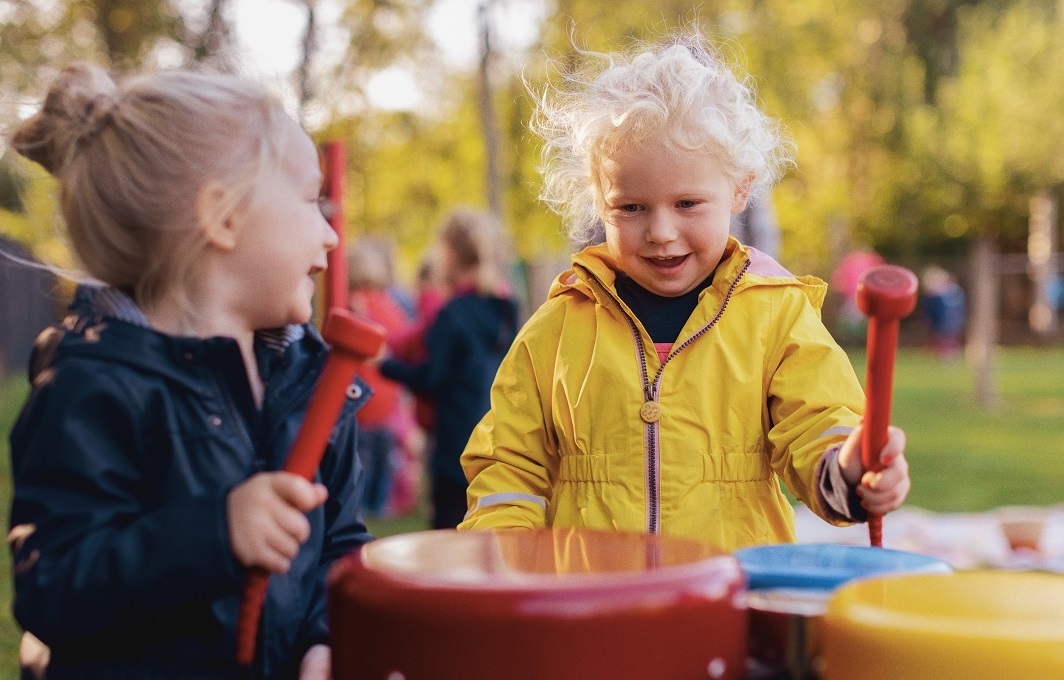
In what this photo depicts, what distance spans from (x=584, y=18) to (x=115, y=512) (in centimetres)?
1238

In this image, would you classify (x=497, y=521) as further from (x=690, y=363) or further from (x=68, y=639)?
(x=68, y=639)

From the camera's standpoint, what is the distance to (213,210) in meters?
1.59

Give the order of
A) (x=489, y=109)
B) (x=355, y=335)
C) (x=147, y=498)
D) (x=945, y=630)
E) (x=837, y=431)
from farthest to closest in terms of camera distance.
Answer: (x=489, y=109) → (x=837, y=431) → (x=147, y=498) → (x=355, y=335) → (x=945, y=630)

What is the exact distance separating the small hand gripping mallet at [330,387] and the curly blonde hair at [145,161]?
450 millimetres

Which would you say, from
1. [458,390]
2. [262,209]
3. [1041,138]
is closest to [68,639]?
[262,209]

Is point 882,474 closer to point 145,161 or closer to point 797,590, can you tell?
point 797,590

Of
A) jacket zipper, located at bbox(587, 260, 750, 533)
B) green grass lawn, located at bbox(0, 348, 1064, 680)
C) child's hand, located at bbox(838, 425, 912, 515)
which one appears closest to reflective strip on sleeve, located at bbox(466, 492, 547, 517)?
jacket zipper, located at bbox(587, 260, 750, 533)

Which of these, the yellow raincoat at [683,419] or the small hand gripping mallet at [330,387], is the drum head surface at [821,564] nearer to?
the small hand gripping mallet at [330,387]

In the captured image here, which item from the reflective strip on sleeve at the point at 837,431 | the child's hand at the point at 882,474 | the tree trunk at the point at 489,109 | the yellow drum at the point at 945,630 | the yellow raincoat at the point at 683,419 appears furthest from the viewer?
the tree trunk at the point at 489,109

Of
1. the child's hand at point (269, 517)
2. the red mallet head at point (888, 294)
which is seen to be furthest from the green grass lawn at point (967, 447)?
the red mallet head at point (888, 294)

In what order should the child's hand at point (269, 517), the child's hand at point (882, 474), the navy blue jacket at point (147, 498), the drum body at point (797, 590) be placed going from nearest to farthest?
the drum body at point (797, 590) < the child's hand at point (269, 517) < the navy blue jacket at point (147, 498) < the child's hand at point (882, 474)

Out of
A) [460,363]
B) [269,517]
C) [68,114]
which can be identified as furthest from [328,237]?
[460,363]

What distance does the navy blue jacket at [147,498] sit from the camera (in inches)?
53.3

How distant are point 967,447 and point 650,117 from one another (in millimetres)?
8647
